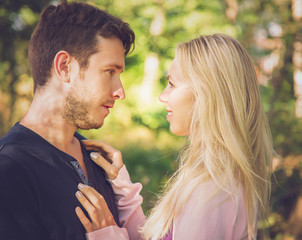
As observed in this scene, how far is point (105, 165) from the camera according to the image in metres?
A: 2.56

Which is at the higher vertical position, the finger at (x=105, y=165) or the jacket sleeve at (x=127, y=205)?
the finger at (x=105, y=165)

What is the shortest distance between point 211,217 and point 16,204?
918 mm

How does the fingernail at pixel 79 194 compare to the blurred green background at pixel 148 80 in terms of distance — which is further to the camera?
the blurred green background at pixel 148 80

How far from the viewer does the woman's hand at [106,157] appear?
2558 millimetres

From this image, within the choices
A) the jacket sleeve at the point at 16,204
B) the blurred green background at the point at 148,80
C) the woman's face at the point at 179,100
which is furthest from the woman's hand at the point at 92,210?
the blurred green background at the point at 148,80

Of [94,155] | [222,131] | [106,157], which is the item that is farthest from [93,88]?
[222,131]

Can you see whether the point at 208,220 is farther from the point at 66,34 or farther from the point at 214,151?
the point at 66,34

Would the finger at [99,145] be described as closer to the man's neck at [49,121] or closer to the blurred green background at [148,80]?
the man's neck at [49,121]

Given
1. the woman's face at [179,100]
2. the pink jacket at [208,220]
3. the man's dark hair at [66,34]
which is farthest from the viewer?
the man's dark hair at [66,34]

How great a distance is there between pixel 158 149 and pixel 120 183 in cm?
262

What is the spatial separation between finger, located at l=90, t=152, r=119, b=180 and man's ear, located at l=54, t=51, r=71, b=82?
1.76 ft

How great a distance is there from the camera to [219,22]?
5465 mm

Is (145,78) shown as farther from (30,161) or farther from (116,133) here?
(30,161)

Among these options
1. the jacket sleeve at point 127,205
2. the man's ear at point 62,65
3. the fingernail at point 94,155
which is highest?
the man's ear at point 62,65
